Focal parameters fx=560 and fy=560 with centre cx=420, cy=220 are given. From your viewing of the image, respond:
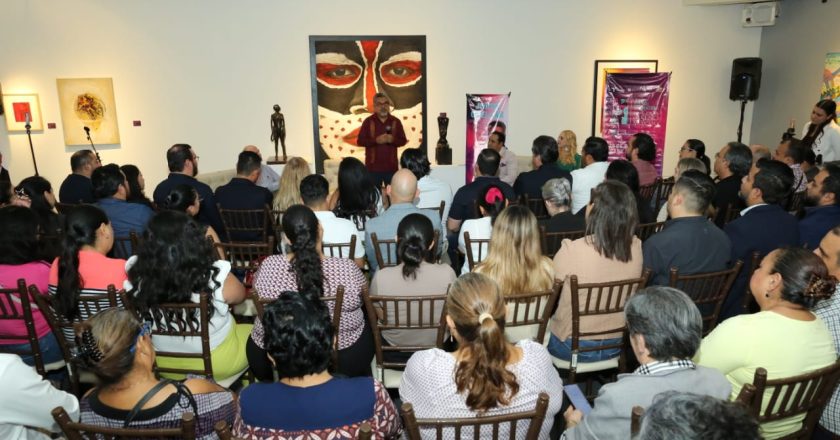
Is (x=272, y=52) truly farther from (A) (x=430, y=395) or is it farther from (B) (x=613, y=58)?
(A) (x=430, y=395)

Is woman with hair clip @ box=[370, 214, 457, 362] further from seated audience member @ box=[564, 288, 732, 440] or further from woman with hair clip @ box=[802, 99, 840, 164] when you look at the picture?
woman with hair clip @ box=[802, 99, 840, 164]

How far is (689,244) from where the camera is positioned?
295 centimetres

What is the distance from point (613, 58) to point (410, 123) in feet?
10.4

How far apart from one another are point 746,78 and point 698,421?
862 centimetres

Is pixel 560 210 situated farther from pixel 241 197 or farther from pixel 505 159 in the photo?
pixel 505 159

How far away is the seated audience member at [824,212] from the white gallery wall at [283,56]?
200 inches

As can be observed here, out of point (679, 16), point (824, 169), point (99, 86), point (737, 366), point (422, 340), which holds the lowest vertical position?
point (422, 340)

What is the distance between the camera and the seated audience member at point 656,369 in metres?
1.71

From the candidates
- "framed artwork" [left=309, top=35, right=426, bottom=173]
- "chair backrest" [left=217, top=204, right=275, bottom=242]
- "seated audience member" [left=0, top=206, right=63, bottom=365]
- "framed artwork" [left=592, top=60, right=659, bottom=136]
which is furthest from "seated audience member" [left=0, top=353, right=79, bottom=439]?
"framed artwork" [left=592, top=60, right=659, bottom=136]

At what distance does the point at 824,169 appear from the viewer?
359cm

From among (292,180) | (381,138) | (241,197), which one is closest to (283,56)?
(381,138)

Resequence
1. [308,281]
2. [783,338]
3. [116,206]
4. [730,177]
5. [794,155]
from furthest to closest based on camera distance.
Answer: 1. [794,155]
2. [730,177]
3. [116,206]
4. [308,281]
5. [783,338]

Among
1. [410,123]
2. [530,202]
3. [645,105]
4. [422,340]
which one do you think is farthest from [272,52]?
[422,340]

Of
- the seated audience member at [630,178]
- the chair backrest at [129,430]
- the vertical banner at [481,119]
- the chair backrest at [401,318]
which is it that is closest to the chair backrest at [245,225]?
the chair backrest at [401,318]
